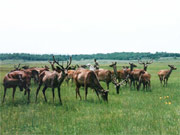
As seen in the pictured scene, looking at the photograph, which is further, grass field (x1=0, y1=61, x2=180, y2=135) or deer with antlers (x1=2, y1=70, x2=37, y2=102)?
deer with antlers (x1=2, y1=70, x2=37, y2=102)

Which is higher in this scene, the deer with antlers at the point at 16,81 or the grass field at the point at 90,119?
the deer with antlers at the point at 16,81

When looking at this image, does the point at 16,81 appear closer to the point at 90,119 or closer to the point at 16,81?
the point at 16,81

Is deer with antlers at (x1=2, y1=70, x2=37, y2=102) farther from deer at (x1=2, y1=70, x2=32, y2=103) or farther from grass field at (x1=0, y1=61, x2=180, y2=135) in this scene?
grass field at (x1=0, y1=61, x2=180, y2=135)

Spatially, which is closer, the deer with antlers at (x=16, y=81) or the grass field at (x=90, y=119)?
the grass field at (x=90, y=119)

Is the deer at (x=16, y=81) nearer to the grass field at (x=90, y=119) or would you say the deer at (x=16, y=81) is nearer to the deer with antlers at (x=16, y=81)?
the deer with antlers at (x=16, y=81)

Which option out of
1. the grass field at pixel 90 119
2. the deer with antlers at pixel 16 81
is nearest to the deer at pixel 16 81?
the deer with antlers at pixel 16 81

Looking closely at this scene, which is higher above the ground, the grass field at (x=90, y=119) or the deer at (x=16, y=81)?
the deer at (x=16, y=81)

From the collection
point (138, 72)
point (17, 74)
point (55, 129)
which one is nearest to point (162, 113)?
point (55, 129)

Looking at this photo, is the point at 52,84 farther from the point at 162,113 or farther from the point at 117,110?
the point at 162,113

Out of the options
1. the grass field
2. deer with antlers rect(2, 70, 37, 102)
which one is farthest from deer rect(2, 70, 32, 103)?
the grass field

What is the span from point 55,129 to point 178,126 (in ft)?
13.4

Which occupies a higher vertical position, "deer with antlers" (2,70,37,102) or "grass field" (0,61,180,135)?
"deer with antlers" (2,70,37,102)

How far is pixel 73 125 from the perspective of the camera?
7.91 meters

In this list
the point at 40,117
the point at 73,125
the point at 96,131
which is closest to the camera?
the point at 96,131
